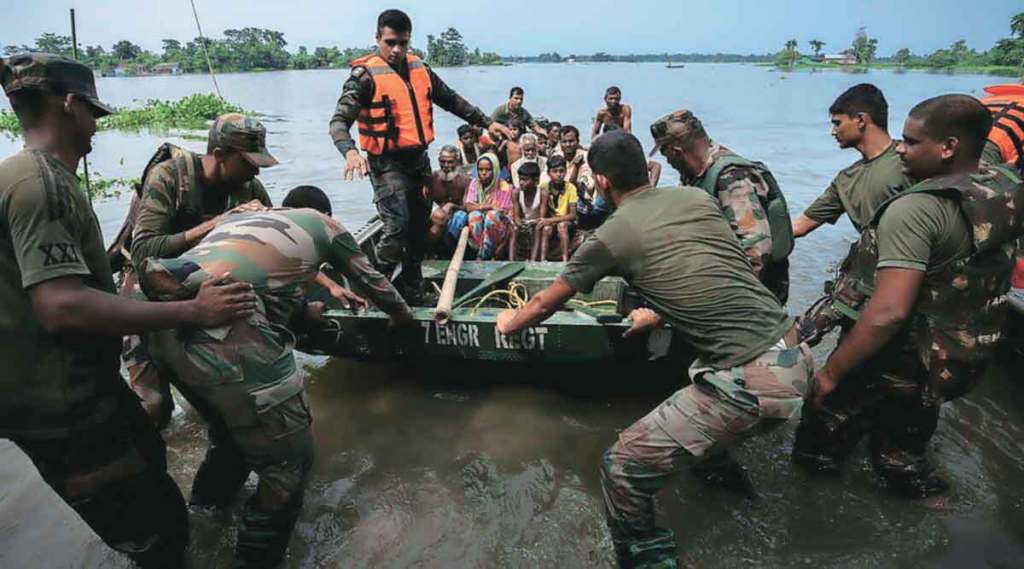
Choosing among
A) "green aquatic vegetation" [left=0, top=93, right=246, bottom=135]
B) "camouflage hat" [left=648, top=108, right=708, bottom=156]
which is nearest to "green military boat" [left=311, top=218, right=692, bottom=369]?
"camouflage hat" [left=648, top=108, right=708, bottom=156]

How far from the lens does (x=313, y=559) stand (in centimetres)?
306

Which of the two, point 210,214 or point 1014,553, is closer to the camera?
point 1014,553

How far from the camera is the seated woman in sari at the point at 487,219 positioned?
5781 millimetres

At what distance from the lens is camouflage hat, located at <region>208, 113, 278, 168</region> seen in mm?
2963

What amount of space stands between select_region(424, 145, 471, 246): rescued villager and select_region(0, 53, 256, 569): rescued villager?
3.60 m

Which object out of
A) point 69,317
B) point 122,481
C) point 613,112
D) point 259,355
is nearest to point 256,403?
point 259,355

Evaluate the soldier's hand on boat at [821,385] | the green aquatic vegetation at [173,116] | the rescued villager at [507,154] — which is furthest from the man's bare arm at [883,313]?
the green aquatic vegetation at [173,116]

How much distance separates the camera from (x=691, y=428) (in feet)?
8.32

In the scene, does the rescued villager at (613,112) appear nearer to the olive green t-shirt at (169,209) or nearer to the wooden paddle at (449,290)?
the wooden paddle at (449,290)

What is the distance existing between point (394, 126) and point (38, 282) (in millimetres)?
3220

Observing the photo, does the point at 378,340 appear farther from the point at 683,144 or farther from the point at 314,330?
the point at 683,144

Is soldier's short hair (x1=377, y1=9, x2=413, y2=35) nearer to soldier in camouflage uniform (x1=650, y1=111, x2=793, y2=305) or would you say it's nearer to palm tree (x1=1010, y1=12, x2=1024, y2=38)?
soldier in camouflage uniform (x1=650, y1=111, x2=793, y2=305)

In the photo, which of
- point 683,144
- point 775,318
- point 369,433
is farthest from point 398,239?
point 775,318

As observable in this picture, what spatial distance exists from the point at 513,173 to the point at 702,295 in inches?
166
